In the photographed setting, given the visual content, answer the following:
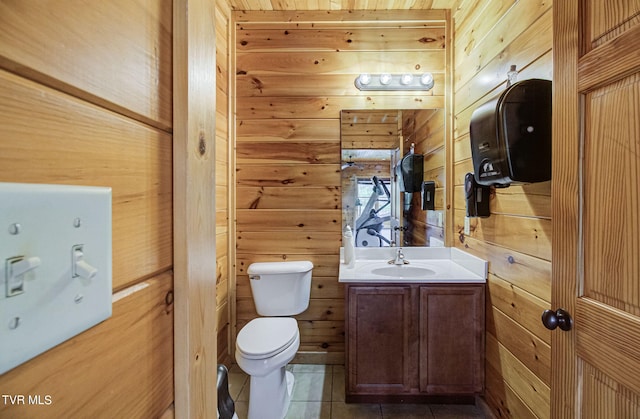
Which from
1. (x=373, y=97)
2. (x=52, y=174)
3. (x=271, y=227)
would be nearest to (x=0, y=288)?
(x=52, y=174)

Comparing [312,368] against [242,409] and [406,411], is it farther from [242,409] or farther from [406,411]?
[406,411]

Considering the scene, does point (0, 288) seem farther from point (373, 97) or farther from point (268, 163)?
point (373, 97)

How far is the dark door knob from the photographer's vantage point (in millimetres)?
872

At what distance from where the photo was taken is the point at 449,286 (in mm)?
1667

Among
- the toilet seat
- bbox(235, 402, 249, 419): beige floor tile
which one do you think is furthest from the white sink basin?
bbox(235, 402, 249, 419): beige floor tile

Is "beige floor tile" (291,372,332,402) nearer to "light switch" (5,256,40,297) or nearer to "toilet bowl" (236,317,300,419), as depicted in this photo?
"toilet bowl" (236,317,300,419)

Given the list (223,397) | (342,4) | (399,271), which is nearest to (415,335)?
(399,271)

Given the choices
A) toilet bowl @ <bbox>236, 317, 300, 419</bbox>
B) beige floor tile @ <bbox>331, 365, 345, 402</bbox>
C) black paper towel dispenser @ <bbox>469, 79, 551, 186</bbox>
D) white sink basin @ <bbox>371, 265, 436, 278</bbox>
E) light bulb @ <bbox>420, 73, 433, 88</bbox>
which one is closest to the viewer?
black paper towel dispenser @ <bbox>469, 79, 551, 186</bbox>

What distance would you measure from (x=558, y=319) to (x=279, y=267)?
1.56 metres

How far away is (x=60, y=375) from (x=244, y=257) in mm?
1959

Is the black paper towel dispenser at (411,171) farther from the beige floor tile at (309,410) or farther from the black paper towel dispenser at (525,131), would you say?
the beige floor tile at (309,410)

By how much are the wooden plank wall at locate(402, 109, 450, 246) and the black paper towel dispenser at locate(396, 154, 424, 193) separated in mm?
38

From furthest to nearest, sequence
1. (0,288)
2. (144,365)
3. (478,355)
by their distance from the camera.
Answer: (478,355), (144,365), (0,288)

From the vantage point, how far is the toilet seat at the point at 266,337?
4.92 ft
